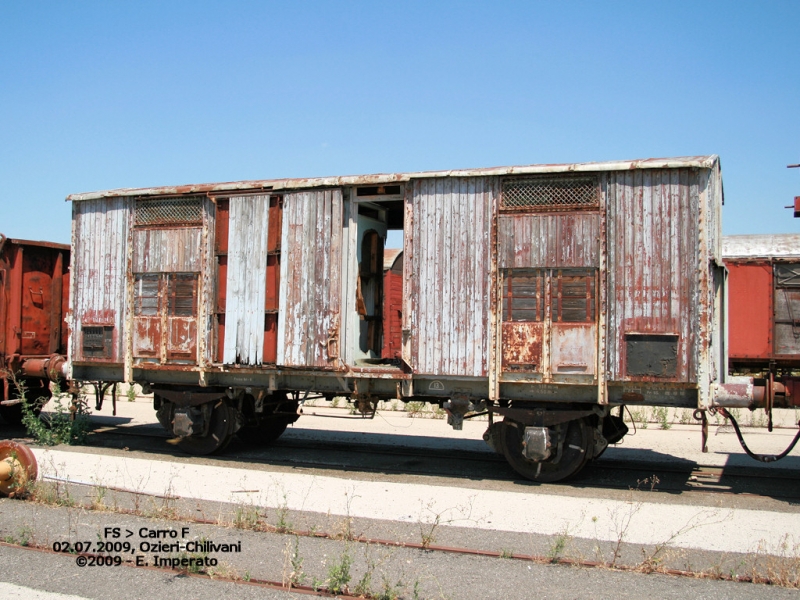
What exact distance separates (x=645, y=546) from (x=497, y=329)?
143 inches

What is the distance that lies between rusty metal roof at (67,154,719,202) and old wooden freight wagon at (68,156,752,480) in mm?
29

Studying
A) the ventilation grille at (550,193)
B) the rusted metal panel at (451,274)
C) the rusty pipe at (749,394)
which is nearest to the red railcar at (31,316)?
the rusted metal panel at (451,274)

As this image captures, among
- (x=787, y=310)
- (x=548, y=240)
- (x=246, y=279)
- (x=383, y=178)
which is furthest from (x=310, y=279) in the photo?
(x=787, y=310)

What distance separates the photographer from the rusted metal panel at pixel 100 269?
453 inches

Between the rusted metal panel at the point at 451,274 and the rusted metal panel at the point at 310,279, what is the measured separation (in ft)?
3.84

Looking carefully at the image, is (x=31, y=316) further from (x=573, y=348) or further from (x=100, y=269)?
(x=573, y=348)

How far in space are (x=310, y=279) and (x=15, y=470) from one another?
14.9ft

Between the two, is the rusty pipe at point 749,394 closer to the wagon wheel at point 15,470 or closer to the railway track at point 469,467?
the railway track at point 469,467

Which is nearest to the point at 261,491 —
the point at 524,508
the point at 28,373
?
the point at 524,508

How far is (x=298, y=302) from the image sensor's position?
10.3 m

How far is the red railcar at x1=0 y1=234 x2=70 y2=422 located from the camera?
12453 millimetres

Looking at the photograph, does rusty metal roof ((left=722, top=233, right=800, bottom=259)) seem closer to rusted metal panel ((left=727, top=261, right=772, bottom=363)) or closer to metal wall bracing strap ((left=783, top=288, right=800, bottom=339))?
rusted metal panel ((left=727, top=261, right=772, bottom=363))

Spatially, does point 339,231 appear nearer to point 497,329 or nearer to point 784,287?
point 497,329

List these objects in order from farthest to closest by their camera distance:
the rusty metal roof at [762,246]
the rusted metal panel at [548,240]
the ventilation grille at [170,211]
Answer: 1. the rusty metal roof at [762,246]
2. the ventilation grille at [170,211]
3. the rusted metal panel at [548,240]
